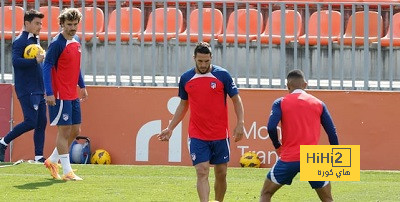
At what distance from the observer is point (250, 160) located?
53.8 ft

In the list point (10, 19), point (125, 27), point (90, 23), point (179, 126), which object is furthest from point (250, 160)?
point (10, 19)

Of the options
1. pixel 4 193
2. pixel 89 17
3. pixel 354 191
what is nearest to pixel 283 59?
pixel 89 17

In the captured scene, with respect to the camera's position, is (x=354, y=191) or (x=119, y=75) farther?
(x=119, y=75)

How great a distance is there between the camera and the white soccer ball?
54.4ft

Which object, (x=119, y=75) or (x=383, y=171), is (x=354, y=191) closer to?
(x=383, y=171)

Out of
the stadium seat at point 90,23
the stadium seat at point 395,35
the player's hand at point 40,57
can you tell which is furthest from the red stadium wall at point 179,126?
the player's hand at point 40,57

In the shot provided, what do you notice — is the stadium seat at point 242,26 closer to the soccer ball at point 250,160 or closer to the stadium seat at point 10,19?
the soccer ball at point 250,160

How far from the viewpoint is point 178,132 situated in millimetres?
16656

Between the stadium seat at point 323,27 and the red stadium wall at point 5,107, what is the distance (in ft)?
13.4

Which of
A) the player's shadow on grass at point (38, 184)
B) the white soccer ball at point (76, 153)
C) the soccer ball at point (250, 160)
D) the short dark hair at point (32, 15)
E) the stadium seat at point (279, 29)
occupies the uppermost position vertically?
the short dark hair at point (32, 15)

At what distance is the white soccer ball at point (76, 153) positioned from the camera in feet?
54.4

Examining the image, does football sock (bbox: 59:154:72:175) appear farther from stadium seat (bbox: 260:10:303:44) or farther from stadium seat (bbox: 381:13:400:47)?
stadium seat (bbox: 381:13:400:47)

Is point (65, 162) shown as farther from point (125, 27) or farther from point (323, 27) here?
Answer: point (323, 27)

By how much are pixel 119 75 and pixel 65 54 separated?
3.18m
